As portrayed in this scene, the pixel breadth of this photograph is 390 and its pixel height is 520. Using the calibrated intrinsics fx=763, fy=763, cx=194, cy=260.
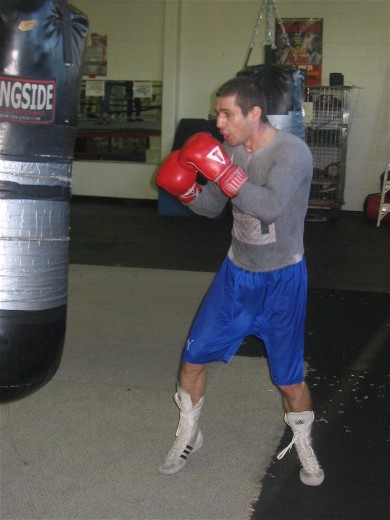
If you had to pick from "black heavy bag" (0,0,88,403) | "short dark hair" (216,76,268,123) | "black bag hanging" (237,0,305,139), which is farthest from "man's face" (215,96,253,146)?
"black bag hanging" (237,0,305,139)

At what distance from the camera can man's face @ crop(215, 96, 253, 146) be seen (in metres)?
2.64

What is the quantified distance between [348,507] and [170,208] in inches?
329

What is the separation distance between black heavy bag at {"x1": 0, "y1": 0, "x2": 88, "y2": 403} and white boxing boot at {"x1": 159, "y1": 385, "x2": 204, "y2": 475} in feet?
1.94

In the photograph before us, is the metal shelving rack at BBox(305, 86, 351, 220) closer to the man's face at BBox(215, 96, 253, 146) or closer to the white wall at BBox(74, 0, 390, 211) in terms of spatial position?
the white wall at BBox(74, 0, 390, 211)

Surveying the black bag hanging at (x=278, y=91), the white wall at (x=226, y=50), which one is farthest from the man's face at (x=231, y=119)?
the white wall at (x=226, y=50)

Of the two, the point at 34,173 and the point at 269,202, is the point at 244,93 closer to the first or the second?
the point at 269,202

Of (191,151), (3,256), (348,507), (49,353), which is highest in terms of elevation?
(191,151)

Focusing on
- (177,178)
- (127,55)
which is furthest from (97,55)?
(177,178)

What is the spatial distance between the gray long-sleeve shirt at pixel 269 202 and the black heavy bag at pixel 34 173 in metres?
0.62

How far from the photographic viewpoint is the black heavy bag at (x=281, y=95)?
13.7 ft

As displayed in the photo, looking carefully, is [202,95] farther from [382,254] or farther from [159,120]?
[382,254]

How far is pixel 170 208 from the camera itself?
1088cm

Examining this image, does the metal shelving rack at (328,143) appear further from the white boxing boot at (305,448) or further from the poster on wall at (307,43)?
the white boxing boot at (305,448)

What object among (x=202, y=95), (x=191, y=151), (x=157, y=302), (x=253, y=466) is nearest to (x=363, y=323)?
(x=157, y=302)
